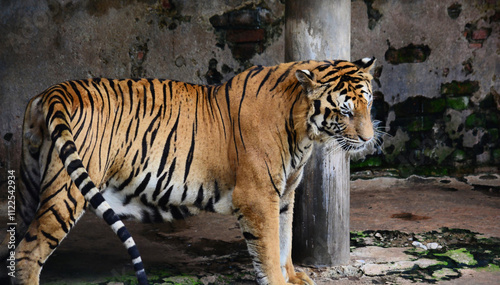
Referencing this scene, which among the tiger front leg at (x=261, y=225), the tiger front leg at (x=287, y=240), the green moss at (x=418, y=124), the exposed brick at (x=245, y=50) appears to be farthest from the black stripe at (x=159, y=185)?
the green moss at (x=418, y=124)

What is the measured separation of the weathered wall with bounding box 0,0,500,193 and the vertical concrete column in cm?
176

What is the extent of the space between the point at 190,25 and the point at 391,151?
7.37 ft

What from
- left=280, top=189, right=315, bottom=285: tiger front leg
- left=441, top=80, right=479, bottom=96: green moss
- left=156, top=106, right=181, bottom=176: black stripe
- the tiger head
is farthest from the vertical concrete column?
left=441, top=80, right=479, bottom=96: green moss

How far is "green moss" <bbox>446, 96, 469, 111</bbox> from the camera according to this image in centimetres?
612

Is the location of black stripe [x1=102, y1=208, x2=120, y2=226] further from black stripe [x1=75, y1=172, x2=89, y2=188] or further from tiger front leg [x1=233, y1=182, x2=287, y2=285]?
tiger front leg [x1=233, y1=182, x2=287, y2=285]

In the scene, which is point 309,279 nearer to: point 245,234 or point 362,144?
point 245,234

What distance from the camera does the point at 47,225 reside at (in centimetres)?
309

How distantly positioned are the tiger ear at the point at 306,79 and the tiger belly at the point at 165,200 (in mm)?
710

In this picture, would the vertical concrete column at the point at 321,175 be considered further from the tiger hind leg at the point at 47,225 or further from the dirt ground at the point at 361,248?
the tiger hind leg at the point at 47,225

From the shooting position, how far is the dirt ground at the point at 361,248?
383 centimetres

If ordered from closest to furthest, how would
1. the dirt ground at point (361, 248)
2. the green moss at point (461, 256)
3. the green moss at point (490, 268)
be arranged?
the dirt ground at point (361, 248), the green moss at point (490, 268), the green moss at point (461, 256)

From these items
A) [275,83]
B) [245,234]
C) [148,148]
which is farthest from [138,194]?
[275,83]

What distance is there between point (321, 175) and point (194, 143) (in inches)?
35.3

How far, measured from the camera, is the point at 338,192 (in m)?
4.00
